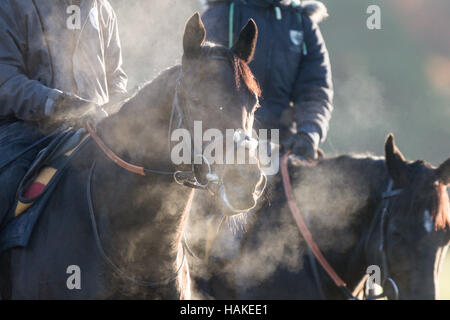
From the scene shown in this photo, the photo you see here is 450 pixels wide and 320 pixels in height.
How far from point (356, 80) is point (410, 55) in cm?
326

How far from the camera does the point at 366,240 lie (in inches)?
132

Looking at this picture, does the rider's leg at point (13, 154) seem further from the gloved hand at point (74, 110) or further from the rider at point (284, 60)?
the rider at point (284, 60)

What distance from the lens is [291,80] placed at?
489 cm

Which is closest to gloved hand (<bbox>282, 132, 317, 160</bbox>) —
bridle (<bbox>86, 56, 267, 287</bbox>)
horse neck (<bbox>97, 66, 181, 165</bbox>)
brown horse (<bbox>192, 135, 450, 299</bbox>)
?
brown horse (<bbox>192, 135, 450, 299</bbox>)

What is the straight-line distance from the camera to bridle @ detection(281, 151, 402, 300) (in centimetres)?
311

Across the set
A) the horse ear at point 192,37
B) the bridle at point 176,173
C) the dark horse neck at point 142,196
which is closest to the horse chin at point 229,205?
the bridle at point 176,173

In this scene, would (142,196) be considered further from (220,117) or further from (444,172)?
(444,172)

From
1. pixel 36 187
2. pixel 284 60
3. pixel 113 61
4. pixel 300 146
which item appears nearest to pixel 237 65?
pixel 36 187

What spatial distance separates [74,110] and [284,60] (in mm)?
2365

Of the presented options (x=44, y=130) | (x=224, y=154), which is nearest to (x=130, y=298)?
(x=224, y=154)

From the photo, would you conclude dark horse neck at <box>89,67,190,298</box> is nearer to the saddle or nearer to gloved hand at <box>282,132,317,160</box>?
the saddle

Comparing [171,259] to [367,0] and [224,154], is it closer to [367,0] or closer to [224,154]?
[224,154]

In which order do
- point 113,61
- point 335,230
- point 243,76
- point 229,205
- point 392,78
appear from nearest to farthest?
point 229,205 → point 243,76 → point 335,230 → point 113,61 → point 392,78

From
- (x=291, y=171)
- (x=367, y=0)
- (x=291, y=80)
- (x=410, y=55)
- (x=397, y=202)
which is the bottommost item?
(x=397, y=202)
